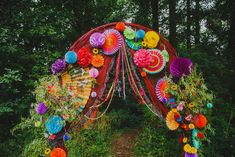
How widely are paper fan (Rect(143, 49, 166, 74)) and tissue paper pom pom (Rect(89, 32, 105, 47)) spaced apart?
0.78 m

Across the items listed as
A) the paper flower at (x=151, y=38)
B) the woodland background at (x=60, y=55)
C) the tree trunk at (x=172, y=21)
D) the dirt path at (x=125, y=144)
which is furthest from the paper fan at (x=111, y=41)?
the tree trunk at (x=172, y=21)

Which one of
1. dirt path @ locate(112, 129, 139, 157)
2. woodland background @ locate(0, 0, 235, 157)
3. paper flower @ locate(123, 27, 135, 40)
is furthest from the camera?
dirt path @ locate(112, 129, 139, 157)

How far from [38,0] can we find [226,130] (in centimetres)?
600

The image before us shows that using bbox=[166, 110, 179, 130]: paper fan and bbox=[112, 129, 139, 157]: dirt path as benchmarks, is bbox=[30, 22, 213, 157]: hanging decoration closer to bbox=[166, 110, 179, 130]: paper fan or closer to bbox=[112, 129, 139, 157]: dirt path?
bbox=[166, 110, 179, 130]: paper fan

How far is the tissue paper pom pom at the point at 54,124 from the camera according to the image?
4.00m

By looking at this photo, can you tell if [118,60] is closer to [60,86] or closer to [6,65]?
[60,86]

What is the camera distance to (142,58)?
4.16 metres

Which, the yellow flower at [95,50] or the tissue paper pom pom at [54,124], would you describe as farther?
the yellow flower at [95,50]

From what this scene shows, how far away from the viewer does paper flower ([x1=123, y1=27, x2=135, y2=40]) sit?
419 cm

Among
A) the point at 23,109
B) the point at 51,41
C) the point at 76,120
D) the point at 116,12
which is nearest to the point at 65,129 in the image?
the point at 76,120

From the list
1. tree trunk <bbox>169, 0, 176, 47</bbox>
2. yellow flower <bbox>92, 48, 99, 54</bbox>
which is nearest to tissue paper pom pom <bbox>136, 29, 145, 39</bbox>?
yellow flower <bbox>92, 48, 99, 54</bbox>

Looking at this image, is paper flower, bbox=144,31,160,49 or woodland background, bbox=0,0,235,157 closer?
paper flower, bbox=144,31,160,49

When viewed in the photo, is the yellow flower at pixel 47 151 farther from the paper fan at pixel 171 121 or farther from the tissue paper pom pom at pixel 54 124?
the paper fan at pixel 171 121

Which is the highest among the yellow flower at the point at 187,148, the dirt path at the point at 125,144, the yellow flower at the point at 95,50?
the yellow flower at the point at 95,50
